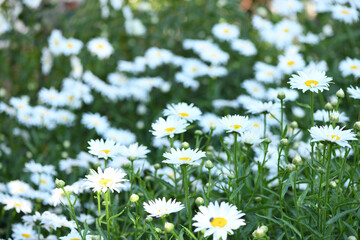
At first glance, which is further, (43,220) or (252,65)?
(252,65)

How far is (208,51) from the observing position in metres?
3.08

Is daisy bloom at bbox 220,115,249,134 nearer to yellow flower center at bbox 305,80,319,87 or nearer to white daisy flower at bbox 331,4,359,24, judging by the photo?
yellow flower center at bbox 305,80,319,87

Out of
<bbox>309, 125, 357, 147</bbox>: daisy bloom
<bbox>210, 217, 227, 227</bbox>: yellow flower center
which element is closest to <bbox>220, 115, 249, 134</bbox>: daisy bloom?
<bbox>309, 125, 357, 147</bbox>: daisy bloom

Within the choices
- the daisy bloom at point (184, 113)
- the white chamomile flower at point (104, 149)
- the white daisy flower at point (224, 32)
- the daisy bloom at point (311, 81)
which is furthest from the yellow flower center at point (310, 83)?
the white daisy flower at point (224, 32)

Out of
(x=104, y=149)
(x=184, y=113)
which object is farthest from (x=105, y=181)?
(x=184, y=113)

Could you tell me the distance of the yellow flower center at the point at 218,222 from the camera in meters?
1.11

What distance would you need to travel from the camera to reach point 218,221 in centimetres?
113

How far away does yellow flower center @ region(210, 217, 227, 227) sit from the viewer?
3.65ft

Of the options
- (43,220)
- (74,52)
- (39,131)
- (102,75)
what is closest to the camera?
(43,220)

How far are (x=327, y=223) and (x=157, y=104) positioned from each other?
1.99 meters

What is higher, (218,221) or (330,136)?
(330,136)

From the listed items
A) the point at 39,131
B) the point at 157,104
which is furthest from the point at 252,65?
the point at 39,131

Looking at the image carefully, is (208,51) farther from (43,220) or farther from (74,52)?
(43,220)

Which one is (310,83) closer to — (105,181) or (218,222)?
(218,222)
